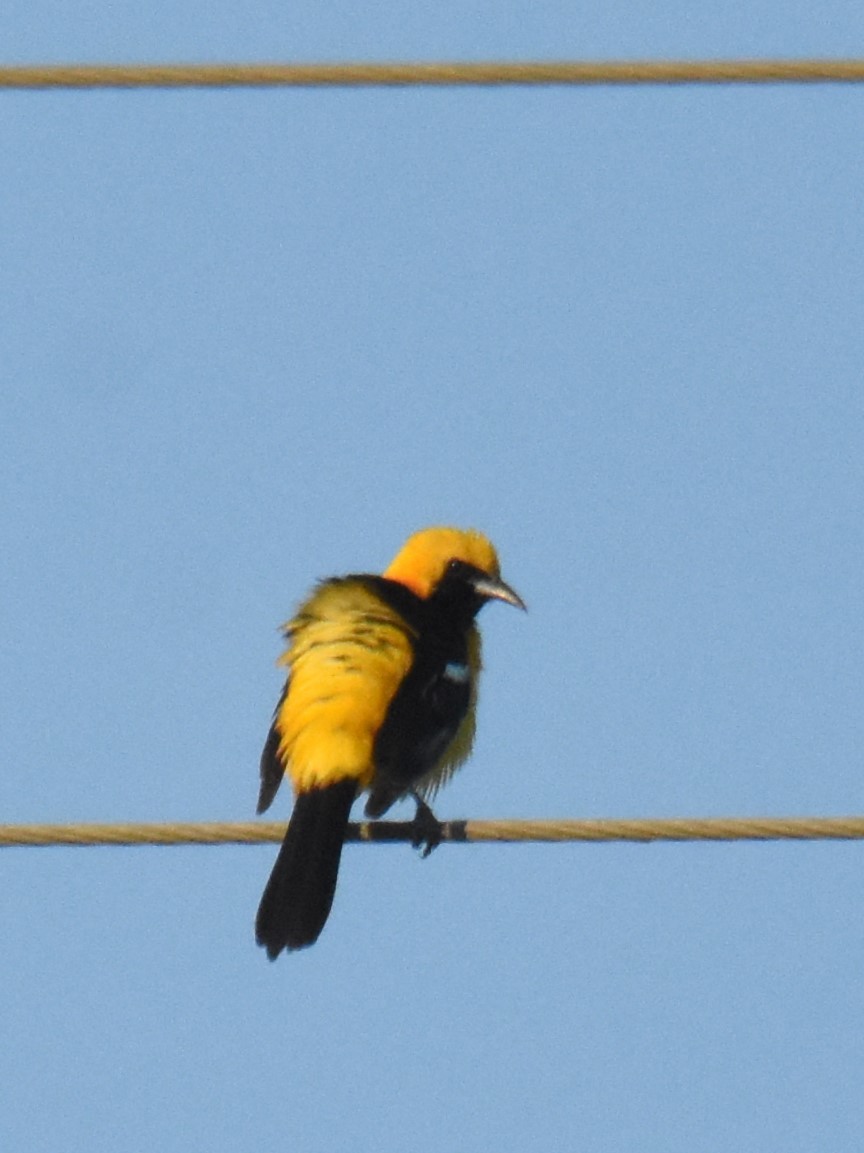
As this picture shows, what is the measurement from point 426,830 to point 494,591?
176 cm

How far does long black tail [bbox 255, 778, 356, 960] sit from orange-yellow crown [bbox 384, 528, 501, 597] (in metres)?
2.13

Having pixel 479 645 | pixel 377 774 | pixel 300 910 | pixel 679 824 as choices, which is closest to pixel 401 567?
pixel 479 645

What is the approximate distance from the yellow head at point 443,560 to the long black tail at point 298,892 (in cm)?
216

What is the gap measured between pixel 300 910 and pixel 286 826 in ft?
3.57

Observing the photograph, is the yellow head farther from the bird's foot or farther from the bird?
the bird's foot

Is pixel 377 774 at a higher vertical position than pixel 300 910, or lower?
higher

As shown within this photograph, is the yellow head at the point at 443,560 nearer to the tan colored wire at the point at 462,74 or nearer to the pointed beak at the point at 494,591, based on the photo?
the pointed beak at the point at 494,591

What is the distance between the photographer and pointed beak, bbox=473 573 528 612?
9.18 m

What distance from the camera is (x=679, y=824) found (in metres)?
5.54

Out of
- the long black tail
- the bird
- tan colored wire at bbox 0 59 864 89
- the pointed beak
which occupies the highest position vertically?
tan colored wire at bbox 0 59 864 89

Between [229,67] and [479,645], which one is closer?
[229,67]

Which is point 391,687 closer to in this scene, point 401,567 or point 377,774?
point 377,774

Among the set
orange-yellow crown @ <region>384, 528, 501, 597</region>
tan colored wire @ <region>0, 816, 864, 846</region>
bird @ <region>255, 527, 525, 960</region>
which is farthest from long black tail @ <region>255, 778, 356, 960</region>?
orange-yellow crown @ <region>384, 528, 501, 597</region>

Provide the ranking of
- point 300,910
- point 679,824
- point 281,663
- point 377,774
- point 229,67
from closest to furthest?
point 679,824, point 229,67, point 300,910, point 377,774, point 281,663
